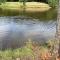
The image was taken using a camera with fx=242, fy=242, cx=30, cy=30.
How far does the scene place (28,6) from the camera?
79.0 ft

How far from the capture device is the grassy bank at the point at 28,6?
894 inches

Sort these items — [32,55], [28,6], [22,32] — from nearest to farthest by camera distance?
[32,55] < [22,32] < [28,6]

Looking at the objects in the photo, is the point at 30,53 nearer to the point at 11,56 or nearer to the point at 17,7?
the point at 11,56

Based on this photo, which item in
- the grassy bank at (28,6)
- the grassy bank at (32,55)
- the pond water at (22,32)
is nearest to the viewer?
the grassy bank at (32,55)

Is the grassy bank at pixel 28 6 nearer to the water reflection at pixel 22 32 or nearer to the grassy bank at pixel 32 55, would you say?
the water reflection at pixel 22 32

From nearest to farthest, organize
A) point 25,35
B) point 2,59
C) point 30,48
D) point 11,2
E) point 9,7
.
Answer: point 2,59, point 30,48, point 25,35, point 9,7, point 11,2

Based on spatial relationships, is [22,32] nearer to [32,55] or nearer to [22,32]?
[22,32]

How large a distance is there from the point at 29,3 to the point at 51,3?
7.28 ft

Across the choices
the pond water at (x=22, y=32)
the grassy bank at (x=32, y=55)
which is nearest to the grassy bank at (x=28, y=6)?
the pond water at (x=22, y=32)

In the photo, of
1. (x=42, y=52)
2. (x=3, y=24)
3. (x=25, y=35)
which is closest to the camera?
(x=42, y=52)

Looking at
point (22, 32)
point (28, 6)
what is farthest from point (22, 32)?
point (28, 6)

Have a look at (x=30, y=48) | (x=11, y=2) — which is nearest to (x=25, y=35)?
(x=30, y=48)

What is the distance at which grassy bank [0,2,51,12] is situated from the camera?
2271 cm

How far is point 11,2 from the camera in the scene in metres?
24.0
